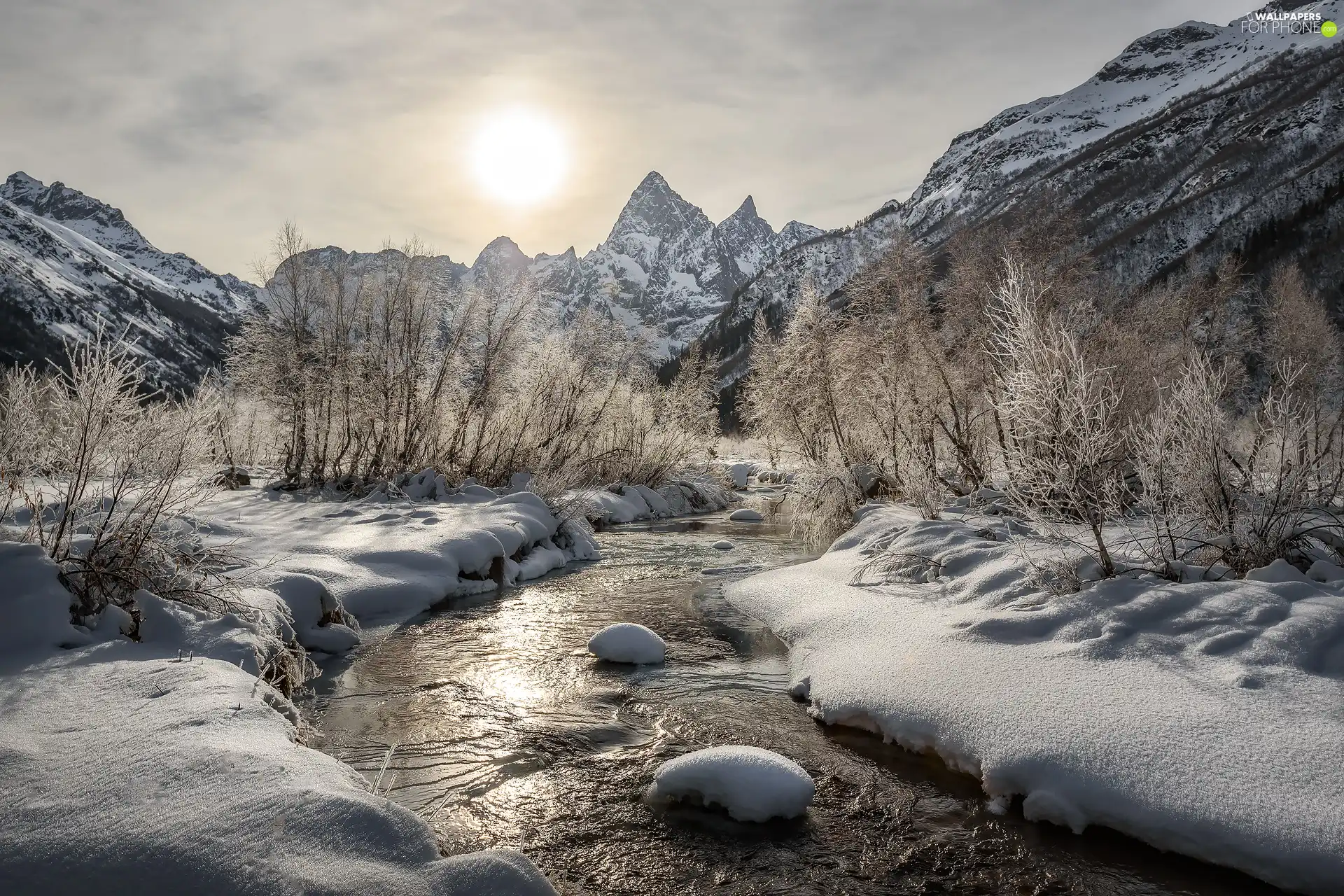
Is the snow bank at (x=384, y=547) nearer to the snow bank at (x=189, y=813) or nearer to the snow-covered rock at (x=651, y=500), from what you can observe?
the snow-covered rock at (x=651, y=500)

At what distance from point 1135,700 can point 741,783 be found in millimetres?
2570

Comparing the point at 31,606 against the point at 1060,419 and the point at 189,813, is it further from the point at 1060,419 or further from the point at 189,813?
the point at 1060,419

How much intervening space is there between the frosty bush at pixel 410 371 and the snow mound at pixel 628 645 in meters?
8.44

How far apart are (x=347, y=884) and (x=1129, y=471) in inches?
539

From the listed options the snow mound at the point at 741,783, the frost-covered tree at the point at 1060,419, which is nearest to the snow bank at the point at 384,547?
the snow mound at the point at 741,783

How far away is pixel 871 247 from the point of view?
17078mm

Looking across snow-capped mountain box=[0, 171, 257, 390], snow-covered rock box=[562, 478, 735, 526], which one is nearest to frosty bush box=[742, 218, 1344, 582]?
snow-covered rock box=[562, 478, 735, 526]

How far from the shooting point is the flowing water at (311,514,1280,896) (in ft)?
12.3

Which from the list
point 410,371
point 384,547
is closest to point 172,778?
point 384,547

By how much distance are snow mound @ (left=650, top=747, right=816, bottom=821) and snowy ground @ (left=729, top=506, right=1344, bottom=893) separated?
4.08ft

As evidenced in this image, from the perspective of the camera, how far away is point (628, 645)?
24.2 ft

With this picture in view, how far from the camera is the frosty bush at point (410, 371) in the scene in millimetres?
17484

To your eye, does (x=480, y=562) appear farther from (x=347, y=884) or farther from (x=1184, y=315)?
(x=1184, y=315)

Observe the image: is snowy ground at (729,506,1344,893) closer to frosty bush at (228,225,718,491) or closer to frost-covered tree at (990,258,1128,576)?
frost-covered tree at (990,258,1128,576)
